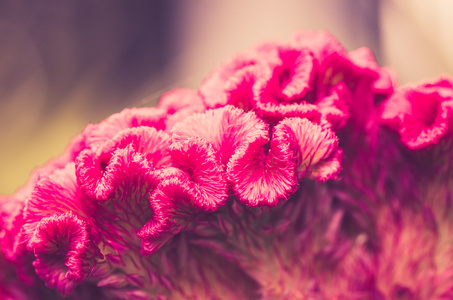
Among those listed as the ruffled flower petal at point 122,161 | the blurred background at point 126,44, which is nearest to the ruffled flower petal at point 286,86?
the ruffled flower petal at point 122,161

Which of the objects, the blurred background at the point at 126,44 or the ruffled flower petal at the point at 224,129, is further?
the blurred background at the point at 126,44

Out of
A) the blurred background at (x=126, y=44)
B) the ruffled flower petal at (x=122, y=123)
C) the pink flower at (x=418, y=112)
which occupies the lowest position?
the pink flower at (x=418, y=112)

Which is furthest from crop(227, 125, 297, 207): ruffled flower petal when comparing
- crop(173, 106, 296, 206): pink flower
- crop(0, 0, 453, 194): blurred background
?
crop(0, 0, 453, 194): blurred background

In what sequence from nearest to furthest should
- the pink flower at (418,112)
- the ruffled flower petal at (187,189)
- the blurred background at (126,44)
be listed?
1. the ruffled flower petal at (187,189)
2. the pink flower at (418,112)
3. the blurred background at (126,44)

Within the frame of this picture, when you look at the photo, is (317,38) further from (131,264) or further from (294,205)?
(131,264)

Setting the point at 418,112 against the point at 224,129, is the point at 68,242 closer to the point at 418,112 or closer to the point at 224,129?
the point at 224,129

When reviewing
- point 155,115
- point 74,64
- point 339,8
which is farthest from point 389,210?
point 74,64

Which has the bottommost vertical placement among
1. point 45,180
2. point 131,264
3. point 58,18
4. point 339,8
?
point 131,264

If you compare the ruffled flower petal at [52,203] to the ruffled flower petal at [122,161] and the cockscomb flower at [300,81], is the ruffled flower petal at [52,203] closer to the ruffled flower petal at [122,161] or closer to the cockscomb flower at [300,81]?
the ruffled flower petal at [122,161]
